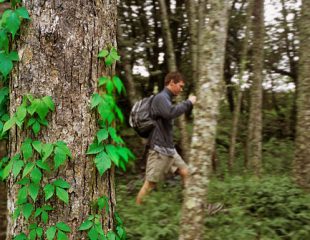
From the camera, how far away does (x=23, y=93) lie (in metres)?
2.75

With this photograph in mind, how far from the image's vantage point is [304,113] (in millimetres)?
6832

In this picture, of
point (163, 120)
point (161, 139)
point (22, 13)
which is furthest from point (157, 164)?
point (22, 13)

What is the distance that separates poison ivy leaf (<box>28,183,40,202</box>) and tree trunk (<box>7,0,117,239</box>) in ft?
0.25

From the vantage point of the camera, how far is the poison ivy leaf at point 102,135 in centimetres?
277

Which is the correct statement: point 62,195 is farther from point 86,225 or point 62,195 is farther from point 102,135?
point 102,135

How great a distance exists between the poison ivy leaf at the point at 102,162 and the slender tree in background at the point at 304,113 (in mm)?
4800

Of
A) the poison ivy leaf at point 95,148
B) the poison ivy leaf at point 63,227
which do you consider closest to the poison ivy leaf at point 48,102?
the poison ivy leaf at point 95,148

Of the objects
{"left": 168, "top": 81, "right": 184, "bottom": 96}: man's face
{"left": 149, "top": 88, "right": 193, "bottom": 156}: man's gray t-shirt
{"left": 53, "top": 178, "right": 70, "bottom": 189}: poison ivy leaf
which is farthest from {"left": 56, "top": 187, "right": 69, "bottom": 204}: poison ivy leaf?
{"left": 168, "top": 81, "right": 184, "bottom": 96}: man's face

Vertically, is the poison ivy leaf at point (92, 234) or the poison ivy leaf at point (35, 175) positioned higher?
the poison ivy leaf at point (35, 175)

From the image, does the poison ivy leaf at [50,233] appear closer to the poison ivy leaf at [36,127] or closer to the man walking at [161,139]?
the poison ivy leaf at [36,127]

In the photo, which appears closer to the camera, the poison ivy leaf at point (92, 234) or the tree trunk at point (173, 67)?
the poison ivy leaf at point (92, 234)

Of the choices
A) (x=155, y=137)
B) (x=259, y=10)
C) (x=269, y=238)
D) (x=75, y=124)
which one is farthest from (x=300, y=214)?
(x=259, y=10)

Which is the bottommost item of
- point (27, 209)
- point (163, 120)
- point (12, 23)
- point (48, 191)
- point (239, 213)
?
point (239, 213)

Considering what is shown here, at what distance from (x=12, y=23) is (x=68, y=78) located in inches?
18.5
